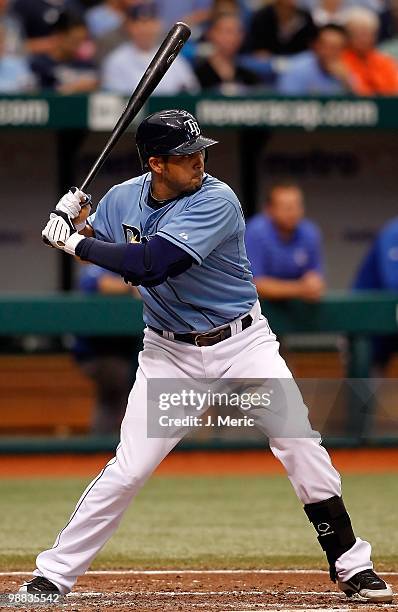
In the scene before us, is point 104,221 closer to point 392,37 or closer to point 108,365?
point 108,365

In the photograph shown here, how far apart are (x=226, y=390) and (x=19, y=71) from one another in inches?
221

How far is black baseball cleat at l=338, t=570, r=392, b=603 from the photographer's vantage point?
14.3 ft

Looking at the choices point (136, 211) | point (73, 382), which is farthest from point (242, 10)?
point (136, 211)

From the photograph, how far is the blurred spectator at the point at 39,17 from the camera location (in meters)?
9.97

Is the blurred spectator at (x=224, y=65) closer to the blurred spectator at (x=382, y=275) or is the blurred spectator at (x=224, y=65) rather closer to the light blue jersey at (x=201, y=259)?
the blurred spectator at (x=382, y=275)

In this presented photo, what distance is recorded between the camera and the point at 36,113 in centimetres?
916

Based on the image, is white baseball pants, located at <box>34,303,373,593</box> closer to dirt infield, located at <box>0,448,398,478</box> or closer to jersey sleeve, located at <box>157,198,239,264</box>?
jersey sleeve, located at <box>157,198,239,264</box>

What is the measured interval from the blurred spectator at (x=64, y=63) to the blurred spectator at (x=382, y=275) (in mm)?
2497

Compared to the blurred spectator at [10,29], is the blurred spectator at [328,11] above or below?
above

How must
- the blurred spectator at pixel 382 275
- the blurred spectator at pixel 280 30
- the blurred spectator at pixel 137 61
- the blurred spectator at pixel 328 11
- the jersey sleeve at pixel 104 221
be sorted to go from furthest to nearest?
the blurred spectator at pixel 328 11 < the blurred spectator at pixel 280 30 < the blurred spectator at pixel 137 61 < the blurred spectator at pixel 382 275 < the jersey sleeve at pixel 104 221

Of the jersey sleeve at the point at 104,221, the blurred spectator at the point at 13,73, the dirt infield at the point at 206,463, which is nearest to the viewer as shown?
the jersey sleeve at the point at 104,221

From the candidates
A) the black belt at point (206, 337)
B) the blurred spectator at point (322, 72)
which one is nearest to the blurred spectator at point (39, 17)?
the blurred spectator at point (322, 72)

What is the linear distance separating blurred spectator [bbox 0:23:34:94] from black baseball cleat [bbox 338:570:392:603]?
233 inches

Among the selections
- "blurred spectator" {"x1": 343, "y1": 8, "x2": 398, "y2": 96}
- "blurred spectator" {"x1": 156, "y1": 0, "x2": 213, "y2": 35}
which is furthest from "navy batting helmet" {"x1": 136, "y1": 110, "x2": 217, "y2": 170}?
"blurred spectator" {"x1": 156, "y1": 0, "x2": 213, "y2": 35}
